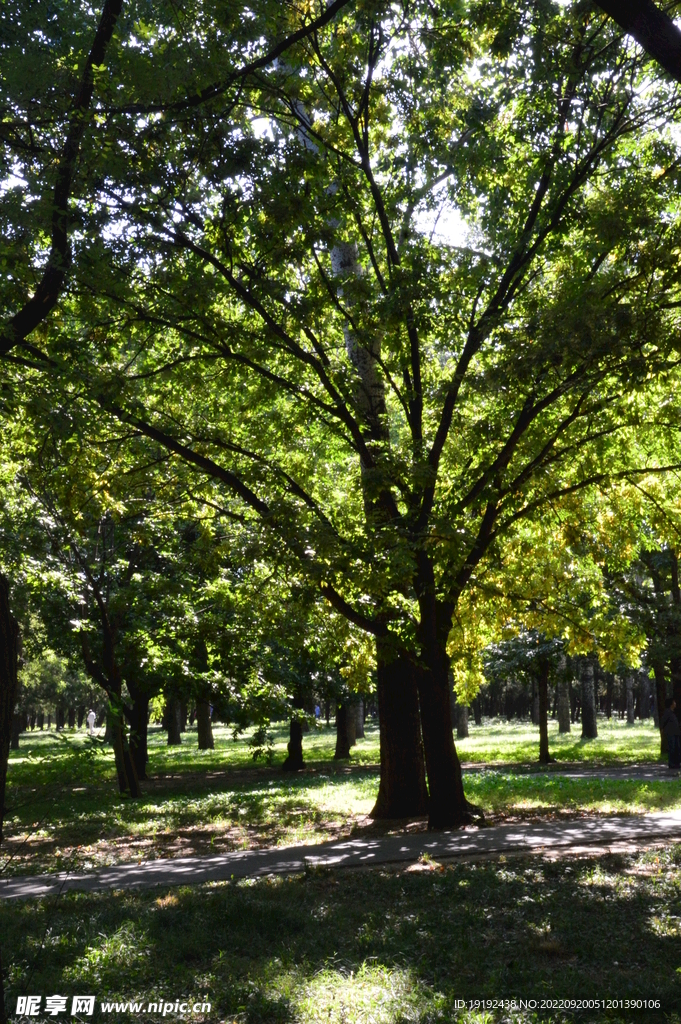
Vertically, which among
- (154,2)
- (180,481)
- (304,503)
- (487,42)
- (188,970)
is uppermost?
(487,42)

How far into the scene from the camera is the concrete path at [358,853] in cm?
866

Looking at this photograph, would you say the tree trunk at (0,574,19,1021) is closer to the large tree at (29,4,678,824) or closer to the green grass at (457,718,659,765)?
the large tree at (29,4,678,824)

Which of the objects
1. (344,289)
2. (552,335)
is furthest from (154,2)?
(552,335)

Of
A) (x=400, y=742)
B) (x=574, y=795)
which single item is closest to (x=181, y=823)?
(x=400, y=742)

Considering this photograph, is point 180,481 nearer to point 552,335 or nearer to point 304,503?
point 304,503

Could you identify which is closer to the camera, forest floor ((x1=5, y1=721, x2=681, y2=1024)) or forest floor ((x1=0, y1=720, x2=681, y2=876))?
forest floor ((x1=5, y1=721, x2=681, y2=1024))

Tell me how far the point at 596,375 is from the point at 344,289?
3415mm

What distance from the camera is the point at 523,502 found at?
1260cm

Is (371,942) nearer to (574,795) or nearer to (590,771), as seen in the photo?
(574,795)

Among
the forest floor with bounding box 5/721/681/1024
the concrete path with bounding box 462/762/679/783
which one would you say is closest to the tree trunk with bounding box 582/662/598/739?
the concrete path with bounding box 462/762/679/783

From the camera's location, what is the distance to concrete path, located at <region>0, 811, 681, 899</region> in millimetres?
8656

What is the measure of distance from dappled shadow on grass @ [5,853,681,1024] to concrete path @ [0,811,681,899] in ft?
2.62

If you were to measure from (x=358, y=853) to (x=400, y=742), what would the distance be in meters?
3.08

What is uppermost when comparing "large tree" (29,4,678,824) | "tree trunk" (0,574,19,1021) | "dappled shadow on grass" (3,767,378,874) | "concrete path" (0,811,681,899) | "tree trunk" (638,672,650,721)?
"large tree" (29,4,678,824)
